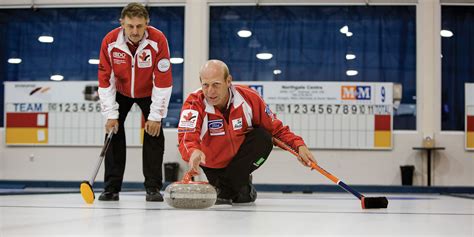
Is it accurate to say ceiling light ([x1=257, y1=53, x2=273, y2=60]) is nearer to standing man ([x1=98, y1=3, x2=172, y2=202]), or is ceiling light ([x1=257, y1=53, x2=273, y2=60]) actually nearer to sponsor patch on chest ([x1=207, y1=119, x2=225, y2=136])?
standing man ([x1=98, y1=3, x2=172, y2=202])

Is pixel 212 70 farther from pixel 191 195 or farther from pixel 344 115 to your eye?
pixel 344 115

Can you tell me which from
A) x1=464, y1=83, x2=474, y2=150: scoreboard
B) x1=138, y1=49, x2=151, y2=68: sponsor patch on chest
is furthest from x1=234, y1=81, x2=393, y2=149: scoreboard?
x1=138, y1=49, x2=151, y2=68: sponsor patch on chest

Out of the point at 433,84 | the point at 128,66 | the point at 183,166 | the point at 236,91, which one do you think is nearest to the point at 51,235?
the point at 236,91

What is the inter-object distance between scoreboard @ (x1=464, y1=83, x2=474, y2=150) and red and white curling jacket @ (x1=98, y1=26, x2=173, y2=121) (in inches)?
228

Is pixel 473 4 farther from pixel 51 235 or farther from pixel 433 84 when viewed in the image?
pixel 51 235

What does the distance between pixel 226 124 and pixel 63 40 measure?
20.3ft

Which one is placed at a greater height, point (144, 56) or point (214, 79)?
point (144, 56)

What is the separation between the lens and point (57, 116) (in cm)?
845

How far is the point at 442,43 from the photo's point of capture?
8.27 metres

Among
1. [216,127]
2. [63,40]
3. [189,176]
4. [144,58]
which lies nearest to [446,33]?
[63,40]

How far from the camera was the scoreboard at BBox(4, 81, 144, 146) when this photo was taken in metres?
8.37

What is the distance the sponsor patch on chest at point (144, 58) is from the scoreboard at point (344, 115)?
4.95 metres

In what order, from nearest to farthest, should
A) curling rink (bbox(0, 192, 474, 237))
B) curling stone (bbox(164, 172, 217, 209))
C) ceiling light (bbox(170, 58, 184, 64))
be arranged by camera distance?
1. curling rink (bbox(0, 192, 474, 237))
2. curling stone (bbox(164, 172, 217, 209))
3. ceiling light (bbox(170, 58, 184, 64))

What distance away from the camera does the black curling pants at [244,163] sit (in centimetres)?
300
